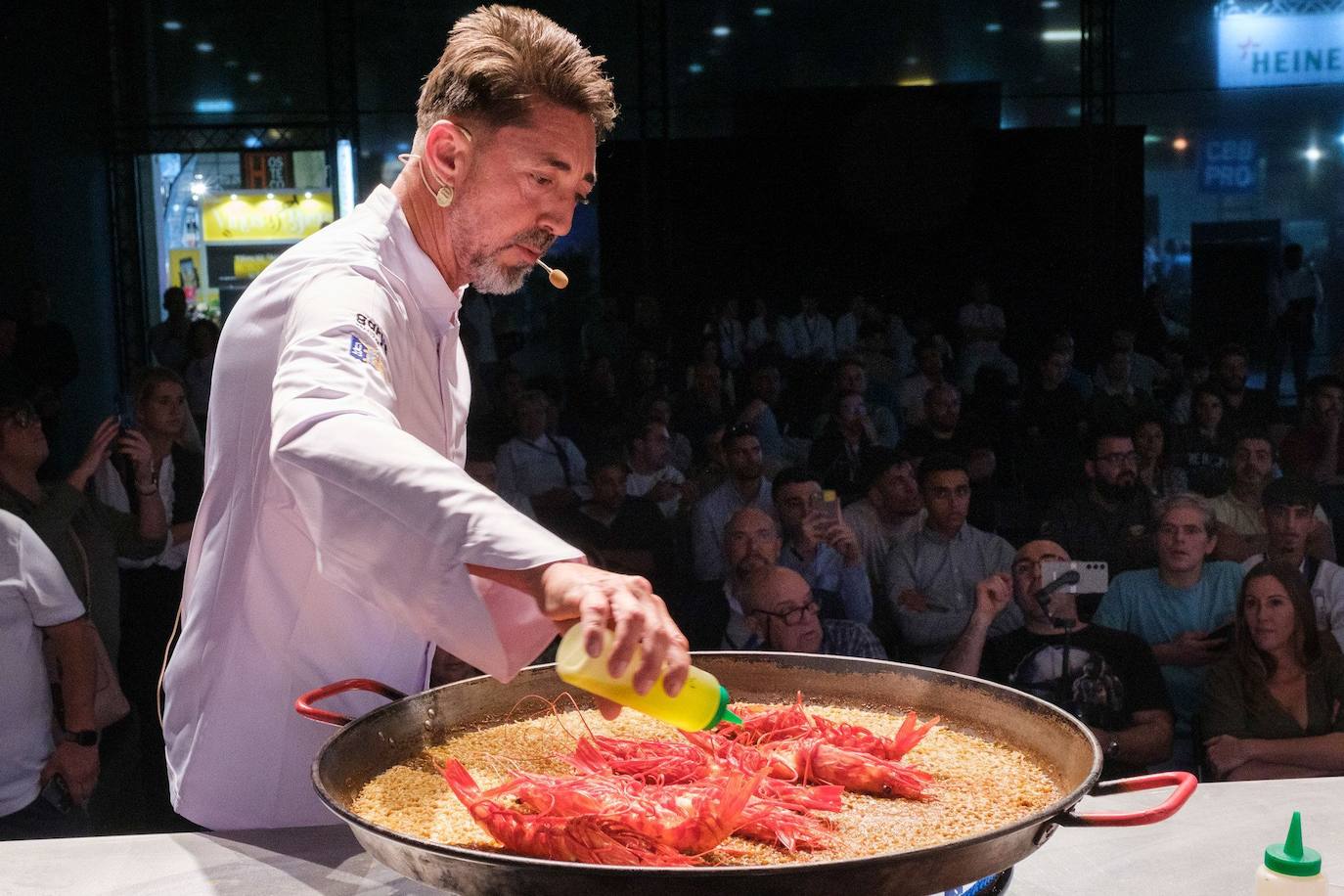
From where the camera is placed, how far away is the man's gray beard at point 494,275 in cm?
145

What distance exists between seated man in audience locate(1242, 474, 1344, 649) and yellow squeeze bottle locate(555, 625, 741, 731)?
318cm

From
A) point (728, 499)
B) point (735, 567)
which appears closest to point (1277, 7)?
point (728, 499)

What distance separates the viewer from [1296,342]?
733 cm

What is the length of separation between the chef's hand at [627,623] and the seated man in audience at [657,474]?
3491 mm

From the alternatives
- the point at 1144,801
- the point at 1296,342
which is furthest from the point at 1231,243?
the point at 1144,801

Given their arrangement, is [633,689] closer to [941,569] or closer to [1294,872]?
[1294,872]

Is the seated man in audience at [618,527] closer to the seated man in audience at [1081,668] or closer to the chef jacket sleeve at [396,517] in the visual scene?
the seated man in audience at [1081,668]

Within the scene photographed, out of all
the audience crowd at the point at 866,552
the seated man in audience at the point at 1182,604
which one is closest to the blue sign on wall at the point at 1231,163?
the audience crowd at the point at 866,552

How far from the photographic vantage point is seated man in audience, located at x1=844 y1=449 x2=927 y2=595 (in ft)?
13.2

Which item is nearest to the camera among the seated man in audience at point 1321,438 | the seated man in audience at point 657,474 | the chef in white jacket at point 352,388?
the chef in white jacket at point 352,388

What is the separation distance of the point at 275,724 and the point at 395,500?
590mm

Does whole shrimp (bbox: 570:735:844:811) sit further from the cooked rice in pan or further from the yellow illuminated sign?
the yellow illuminated sign

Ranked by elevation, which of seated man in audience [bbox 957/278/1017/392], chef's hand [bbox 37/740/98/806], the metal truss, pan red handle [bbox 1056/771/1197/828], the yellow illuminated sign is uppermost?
the metal truss

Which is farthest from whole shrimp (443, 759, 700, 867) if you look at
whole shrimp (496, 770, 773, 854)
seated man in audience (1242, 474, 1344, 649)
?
seated man in audience (1242, 474, 1344, 649)
